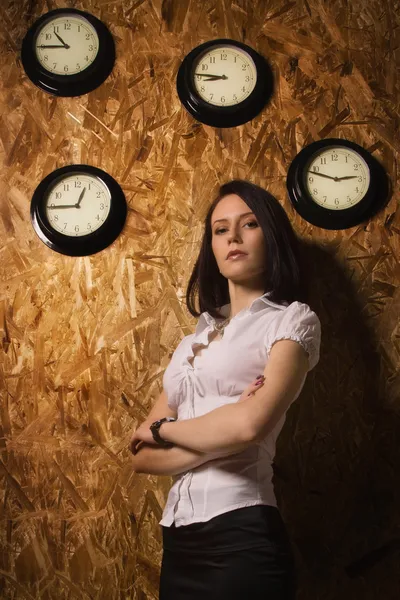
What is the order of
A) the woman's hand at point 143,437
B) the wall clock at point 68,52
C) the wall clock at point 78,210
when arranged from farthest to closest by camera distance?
the wall clock at point 68,52
the wall clock at point 78,210
the woman's hand at point 143,437

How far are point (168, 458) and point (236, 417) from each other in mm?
226

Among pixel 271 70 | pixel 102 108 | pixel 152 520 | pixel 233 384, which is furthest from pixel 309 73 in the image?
pixel 152 520

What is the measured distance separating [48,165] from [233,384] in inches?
37.2

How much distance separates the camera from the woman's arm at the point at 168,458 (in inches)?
58.7

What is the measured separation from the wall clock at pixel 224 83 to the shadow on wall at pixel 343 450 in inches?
19.5

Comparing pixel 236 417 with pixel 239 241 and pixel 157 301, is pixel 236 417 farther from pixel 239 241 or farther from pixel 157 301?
pixel 157 301

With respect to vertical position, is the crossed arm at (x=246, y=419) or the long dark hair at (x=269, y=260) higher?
the long dark hair at (x=269, y=260)

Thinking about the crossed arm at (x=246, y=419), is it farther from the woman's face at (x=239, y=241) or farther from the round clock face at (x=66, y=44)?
the round clock face at (x=66, y=44)

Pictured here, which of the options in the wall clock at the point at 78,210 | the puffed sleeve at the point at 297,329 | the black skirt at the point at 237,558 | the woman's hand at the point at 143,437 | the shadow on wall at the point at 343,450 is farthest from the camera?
the wall clock at the point at 78,210

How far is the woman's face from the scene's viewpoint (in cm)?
168

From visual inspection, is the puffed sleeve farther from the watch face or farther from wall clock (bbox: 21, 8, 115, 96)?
wall clock (bbox: 21, 8, 115, 96)

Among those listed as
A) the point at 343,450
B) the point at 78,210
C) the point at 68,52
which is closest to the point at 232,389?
the point at 343,450

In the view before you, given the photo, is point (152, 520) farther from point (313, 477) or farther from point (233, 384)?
point (233, 384)

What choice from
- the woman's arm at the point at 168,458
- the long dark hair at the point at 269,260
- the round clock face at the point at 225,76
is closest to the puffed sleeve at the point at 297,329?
the long dark hair at the point at 269,260
